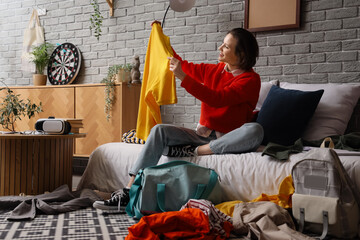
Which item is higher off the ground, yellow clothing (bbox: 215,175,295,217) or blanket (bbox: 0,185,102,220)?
yellow clothing (bbox: 215,175,295,217)

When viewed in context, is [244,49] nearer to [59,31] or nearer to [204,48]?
[204,48]

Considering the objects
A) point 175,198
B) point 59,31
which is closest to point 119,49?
point 59,31

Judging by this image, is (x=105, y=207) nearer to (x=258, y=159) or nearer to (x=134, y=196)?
(x=134, y=196)

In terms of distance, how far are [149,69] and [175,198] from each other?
1047mm

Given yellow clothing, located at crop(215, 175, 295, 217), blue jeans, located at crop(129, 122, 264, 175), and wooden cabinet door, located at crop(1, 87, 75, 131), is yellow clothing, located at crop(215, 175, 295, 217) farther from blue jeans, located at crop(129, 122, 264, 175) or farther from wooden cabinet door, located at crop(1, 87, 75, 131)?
wooden cabinet door, located at crop(1, 87, 75, 131)

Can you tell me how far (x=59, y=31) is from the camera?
425 centimetres

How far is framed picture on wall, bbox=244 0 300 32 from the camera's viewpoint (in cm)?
310

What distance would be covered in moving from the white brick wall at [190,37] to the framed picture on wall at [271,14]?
0.19 feet

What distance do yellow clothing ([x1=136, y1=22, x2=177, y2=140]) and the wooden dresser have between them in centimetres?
87

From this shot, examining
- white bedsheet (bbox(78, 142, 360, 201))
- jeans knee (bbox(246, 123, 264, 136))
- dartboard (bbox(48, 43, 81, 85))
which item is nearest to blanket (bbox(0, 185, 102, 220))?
A: white bedsheet (bbox(78, 142, 360, 201))

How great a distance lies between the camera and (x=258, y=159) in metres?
2.11

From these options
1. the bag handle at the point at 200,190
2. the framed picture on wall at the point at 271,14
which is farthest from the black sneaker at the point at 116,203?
the framed picture on wall at the point at 271,14

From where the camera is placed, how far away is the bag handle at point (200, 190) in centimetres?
199

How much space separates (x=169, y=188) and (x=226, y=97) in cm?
66
